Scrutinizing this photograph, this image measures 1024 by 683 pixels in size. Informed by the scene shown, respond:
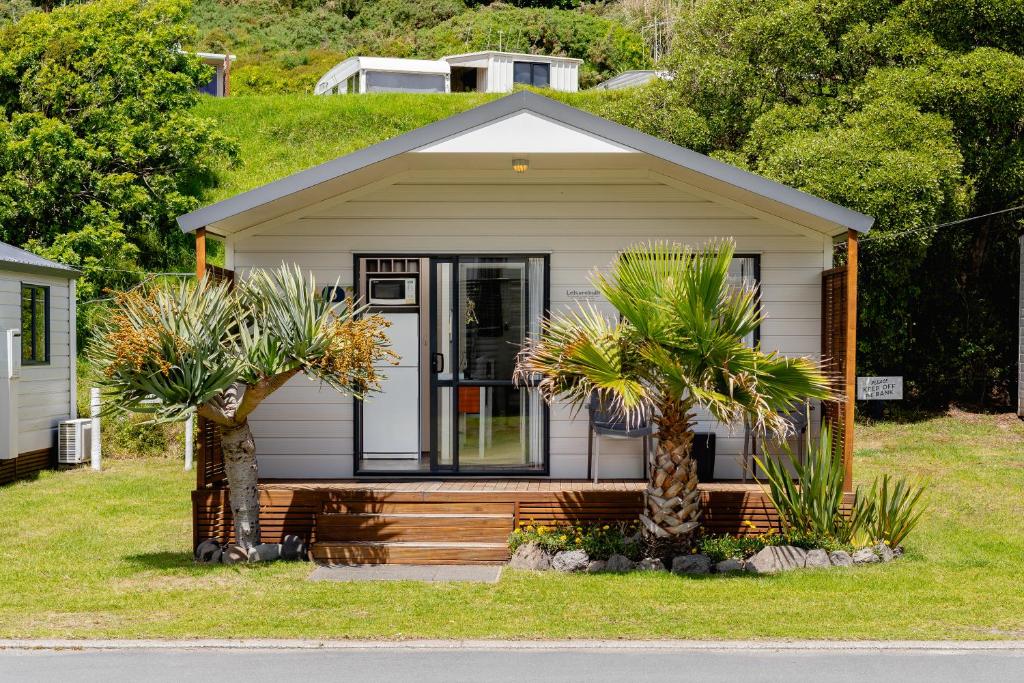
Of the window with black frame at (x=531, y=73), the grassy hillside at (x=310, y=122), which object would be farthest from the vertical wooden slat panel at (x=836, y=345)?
the window with black frame at (x=531, y=73)

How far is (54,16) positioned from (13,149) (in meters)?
3.50

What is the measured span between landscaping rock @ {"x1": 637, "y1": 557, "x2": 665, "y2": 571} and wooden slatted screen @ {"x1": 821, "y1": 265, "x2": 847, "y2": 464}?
1.64 meters

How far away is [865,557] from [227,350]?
504 centimetres

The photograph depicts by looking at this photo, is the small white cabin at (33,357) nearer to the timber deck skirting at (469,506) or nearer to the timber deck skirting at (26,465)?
the timber deck skirting at (26,465)

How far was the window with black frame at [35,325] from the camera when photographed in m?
14.2

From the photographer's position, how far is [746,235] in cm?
994

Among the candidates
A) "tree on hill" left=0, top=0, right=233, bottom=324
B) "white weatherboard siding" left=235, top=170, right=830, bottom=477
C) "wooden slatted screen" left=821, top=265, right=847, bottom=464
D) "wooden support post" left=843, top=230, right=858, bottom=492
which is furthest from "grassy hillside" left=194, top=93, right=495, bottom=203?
"wooden support post" left=843, top=230, right=858, bottom=492

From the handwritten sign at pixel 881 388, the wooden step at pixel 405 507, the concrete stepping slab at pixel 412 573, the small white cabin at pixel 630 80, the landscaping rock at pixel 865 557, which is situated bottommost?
the concrete stepping slab at pixel 412 573

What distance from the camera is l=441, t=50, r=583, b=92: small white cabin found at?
3566 centimetres

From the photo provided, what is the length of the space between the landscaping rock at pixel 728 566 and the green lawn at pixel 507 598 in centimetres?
22

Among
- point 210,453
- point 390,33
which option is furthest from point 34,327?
point 390,33

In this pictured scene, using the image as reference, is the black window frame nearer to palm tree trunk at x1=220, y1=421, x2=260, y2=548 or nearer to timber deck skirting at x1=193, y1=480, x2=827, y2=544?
timber deck skirting at x1=193, y1=480, x2=827, y2=544

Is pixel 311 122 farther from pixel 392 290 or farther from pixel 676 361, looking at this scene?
pixel 676 361

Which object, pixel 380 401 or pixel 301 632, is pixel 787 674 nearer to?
pixel 301 632
